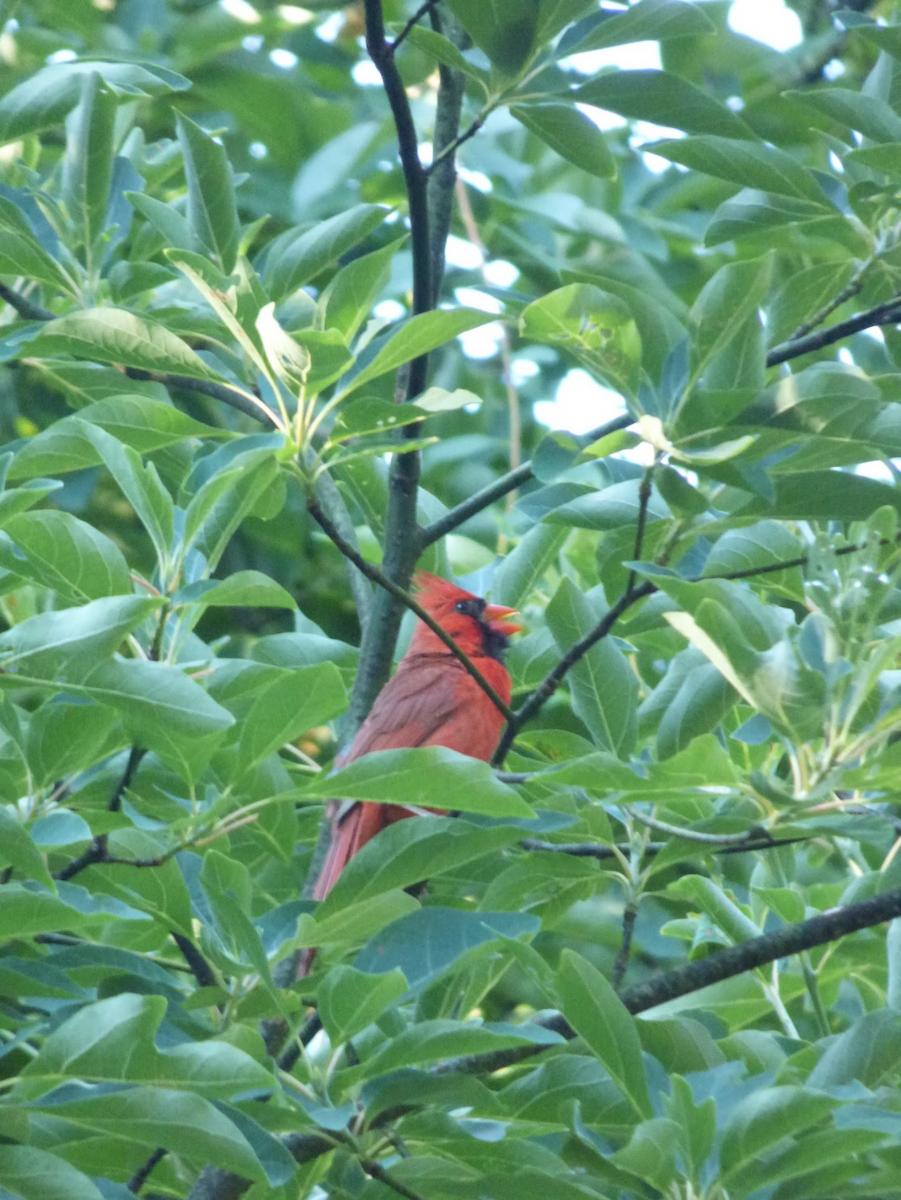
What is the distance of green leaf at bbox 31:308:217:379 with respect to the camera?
208 cm

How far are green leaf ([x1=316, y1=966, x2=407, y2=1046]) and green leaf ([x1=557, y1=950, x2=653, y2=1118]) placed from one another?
0.20 metres

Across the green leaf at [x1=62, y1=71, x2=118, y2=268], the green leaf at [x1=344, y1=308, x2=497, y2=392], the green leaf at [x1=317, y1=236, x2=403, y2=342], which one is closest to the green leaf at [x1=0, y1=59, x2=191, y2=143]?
the green leaf at [x1=62, y1=71, x2=118, y2=268]

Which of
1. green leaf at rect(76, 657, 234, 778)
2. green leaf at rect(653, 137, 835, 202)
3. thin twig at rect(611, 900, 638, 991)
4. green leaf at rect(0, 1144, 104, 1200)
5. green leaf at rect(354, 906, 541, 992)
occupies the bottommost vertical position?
green leaf at rect(0, 1144, 104, 1200)

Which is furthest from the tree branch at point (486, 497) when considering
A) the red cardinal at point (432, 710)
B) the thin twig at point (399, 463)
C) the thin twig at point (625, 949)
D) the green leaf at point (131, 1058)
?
the red cardinal at point (432, 710)

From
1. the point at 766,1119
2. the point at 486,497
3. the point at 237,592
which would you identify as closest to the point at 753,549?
the point at 486,497

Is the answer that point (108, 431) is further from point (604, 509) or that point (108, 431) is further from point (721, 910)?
point (721, 910)

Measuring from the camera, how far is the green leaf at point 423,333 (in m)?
1.91

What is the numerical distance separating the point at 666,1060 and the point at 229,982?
648mm

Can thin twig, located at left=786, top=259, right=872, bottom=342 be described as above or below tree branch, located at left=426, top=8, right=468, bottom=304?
below

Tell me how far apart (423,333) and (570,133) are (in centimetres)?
55

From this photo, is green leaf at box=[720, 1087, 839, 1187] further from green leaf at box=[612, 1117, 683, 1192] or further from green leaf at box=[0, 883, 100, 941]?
green leaf at box=[0, 883, 100, 941]

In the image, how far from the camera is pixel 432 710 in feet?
12.8

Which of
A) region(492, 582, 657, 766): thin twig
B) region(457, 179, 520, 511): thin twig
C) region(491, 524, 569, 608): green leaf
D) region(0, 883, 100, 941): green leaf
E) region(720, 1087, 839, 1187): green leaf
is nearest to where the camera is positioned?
region(720, 1087, 839, 1187): green leaf

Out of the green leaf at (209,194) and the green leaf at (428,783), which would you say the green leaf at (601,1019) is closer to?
the green leaf at (428,783)
